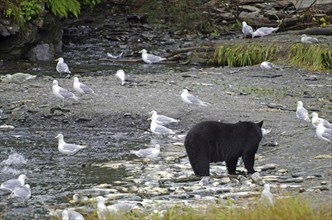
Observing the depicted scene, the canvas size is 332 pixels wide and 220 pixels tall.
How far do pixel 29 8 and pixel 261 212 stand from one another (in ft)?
57.6

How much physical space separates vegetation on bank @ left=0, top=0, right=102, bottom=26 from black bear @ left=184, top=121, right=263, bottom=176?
41.9 ft

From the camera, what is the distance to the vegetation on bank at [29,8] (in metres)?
23.1

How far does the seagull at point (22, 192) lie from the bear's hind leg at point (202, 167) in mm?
2205

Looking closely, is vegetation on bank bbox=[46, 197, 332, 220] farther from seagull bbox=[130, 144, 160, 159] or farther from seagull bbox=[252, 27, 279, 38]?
seagull bbox=[252, 27, 279, 38]

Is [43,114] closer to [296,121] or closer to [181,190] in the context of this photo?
[296,121]

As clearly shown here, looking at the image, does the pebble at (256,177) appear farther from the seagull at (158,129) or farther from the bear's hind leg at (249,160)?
the seagull at (158,129)

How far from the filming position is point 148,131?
15461mm

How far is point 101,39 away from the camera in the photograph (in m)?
26.9

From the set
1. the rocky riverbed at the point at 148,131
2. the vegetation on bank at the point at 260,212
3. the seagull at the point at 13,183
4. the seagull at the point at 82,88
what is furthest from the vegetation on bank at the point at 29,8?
the vegetation on bank at the point at 260,212

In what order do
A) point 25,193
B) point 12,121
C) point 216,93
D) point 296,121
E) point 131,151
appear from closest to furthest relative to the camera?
point 25,193
point 131,151
point 296,121
point 12,121
point 216,93

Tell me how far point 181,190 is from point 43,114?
6.30 meters

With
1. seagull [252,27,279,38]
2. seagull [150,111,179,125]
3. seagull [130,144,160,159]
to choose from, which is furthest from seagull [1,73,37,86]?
seagull [252,27,279,38]

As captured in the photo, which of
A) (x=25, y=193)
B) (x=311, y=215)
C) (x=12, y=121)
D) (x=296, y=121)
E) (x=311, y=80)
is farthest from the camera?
(x=311, y=80)

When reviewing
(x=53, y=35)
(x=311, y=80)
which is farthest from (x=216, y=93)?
(x=53, y=35)
